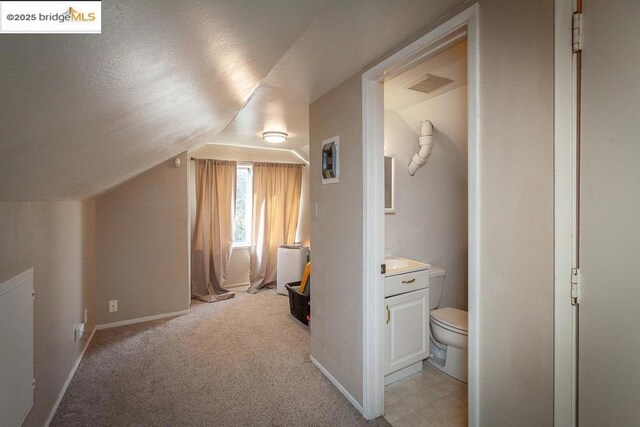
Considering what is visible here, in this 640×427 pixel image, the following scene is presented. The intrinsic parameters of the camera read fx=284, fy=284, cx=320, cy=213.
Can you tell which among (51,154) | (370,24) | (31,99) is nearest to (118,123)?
(51,154)

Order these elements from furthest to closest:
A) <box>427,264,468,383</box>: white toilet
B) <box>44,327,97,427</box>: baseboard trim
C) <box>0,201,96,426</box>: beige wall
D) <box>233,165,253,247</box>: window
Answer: <box>233,165,253,247</box>: window
<box>427,264,468,383</box>: white toilet
<box>44,327,97,427</box>: baseboard trim
<box>0,201,96,426</box>: beige wall

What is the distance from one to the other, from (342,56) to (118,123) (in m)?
1.17

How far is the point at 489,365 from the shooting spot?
3.57 feet

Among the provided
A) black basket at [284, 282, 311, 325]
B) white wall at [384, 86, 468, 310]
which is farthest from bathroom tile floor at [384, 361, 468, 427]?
black basket at [284, 282, 311, 325]

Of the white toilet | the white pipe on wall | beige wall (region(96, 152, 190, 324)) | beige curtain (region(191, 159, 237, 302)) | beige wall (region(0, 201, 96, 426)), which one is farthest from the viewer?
beige curtain (region(191, 159, 237, 302))

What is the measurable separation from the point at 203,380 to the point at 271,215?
2.76m

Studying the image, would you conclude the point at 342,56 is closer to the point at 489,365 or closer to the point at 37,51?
the point at 37,51

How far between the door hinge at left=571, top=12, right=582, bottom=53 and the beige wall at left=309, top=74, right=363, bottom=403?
103 cm

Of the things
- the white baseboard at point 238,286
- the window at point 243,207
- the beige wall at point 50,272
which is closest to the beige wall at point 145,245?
the beige wall at point 50,272

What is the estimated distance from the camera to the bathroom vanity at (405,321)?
6.61ft

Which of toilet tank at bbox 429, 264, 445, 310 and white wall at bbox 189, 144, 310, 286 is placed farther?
white wall at bbox 189, 144, 310, 286

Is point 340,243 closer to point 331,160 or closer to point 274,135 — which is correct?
point 331,160

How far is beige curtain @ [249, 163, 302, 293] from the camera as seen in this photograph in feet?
14.6

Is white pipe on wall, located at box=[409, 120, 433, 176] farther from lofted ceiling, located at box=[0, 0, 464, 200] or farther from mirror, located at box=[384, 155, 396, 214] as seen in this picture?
lofted ceiling, located at box=[0, 0, 464, 200]
